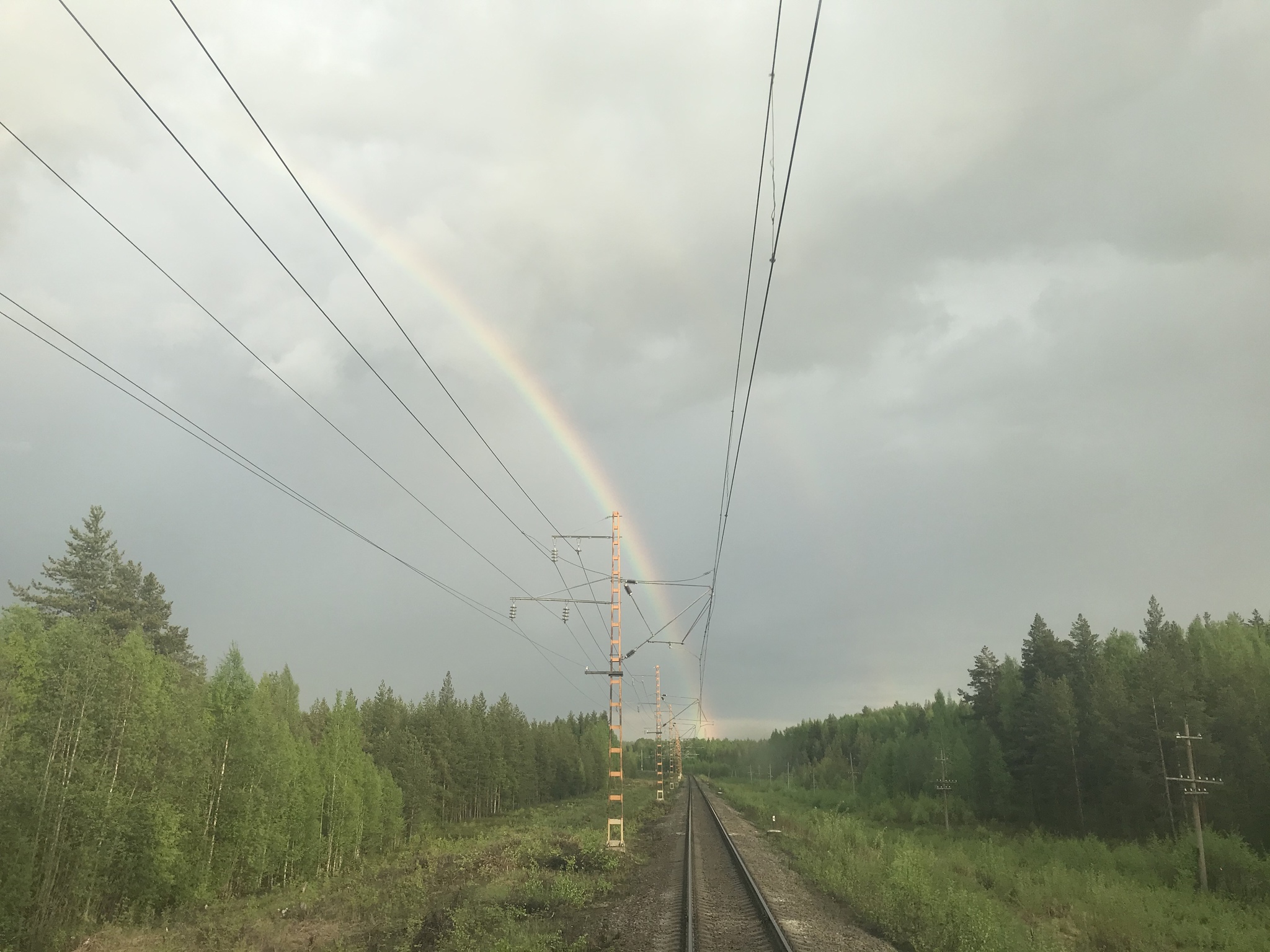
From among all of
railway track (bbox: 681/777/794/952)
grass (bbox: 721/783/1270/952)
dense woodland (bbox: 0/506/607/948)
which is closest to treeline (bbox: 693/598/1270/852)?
grass (bbox: 721/783/1270/952)

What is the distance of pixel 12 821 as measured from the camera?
19.1 meters

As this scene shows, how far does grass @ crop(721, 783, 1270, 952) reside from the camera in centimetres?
1564

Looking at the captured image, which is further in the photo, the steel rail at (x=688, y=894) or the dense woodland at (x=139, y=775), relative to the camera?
the dense woodland at (x=139, y=775)

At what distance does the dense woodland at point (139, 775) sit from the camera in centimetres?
2070

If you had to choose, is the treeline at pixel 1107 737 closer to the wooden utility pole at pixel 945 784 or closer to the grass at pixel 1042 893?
the wooden utility pole at pixel 945 784

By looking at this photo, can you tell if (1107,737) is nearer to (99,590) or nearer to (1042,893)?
(1042,893)

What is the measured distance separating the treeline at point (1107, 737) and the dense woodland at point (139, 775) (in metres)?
39.4

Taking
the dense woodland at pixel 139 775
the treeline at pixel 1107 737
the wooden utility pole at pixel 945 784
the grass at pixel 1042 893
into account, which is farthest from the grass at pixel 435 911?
the wooden utility pole at pixel 945 784

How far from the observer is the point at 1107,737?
45844mm

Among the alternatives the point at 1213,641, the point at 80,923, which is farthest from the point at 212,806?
the point at 1213,641

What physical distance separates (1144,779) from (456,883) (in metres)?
40.6

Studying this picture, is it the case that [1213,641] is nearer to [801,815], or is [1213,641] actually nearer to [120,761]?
[801,815]

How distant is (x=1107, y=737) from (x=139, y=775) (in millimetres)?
51258

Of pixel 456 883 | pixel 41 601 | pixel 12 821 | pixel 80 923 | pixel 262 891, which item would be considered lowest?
pixel 262 891
